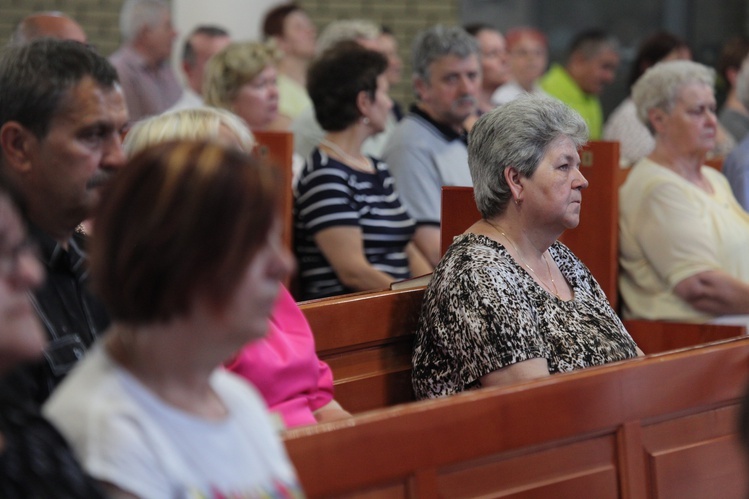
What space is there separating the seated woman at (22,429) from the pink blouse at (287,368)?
2.85 ft

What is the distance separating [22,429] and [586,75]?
6793 millimetres

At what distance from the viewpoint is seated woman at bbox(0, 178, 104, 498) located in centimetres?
119

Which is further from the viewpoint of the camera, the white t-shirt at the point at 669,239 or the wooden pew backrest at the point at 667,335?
the white t-shirt at the point at 669,239

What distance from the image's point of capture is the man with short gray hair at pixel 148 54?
5.81 m

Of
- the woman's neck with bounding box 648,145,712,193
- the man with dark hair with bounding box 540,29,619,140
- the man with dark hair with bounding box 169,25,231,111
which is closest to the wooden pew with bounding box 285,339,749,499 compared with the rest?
the woman's neck with bounding box 648,145,712,193

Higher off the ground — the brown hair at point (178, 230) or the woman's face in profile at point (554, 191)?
the brown hair at point (178, 230)

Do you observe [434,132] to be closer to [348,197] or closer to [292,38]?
[348,197]

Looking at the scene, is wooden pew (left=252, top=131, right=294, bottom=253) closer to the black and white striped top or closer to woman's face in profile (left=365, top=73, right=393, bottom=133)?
the black and white striped top

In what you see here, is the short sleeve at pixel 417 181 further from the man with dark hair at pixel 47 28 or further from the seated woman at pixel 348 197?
the man with dark hair at pixel 47 28

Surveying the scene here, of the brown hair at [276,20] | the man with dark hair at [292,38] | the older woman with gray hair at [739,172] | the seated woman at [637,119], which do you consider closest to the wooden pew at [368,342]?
the older woman with gray hair at [739,172]

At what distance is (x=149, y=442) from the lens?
4.07 feet

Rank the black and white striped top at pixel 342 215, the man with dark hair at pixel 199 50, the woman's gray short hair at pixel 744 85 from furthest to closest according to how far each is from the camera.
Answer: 1. the man with dark hair at pixel 199 50
2. the woman's gray short hair at pixel 744 85
3. the black and white striped top at pixel 342 215

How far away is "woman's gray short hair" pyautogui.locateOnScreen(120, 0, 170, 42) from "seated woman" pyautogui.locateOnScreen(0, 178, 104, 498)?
494cm

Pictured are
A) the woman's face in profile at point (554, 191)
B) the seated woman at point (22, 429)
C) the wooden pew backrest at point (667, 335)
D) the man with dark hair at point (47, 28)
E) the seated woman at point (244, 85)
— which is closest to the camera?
the seated woman at point (22, 429)
